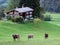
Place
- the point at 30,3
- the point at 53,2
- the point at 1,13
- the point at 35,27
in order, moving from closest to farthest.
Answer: the point at 35,27, the point at 30,3, the point at 1,13, the point at 53,2

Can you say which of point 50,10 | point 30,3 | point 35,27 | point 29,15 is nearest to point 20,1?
point 30,3

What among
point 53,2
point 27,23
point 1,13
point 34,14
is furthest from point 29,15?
point 53,2

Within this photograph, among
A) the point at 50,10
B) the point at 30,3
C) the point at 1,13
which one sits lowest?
the point at 50,10

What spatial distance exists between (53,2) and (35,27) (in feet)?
242

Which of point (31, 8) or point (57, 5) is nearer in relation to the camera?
point (31, 8)

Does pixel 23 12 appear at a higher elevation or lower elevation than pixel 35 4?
lower

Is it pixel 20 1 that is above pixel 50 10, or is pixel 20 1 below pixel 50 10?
above

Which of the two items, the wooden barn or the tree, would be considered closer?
the wooden barn

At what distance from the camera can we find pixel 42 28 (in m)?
55.5

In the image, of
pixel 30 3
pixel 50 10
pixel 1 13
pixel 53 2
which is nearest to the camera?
pixel 30 3

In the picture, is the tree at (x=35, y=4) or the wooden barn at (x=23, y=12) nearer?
the wooden barn at (x=23, y=12)

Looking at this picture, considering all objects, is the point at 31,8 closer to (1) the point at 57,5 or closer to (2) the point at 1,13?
(2) the point at 1,13

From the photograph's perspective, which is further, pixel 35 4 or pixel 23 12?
pixel 35 4

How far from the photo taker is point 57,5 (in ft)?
431
